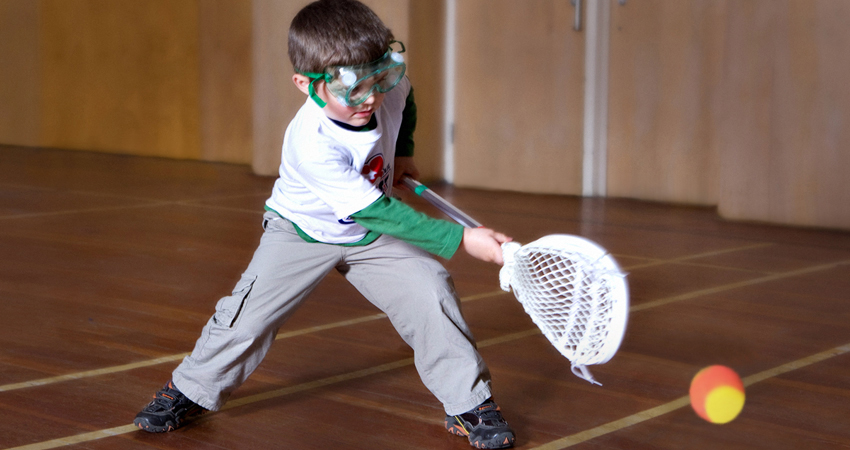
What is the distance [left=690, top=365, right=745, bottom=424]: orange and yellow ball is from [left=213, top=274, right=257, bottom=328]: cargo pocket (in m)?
1.09

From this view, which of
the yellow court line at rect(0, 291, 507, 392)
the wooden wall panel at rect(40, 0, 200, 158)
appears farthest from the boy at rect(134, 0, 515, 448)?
the wooden wall panel at rect(40, 0, 200, 158)

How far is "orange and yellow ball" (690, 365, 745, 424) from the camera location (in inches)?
92.2

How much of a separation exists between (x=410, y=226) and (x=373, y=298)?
12.2 inches

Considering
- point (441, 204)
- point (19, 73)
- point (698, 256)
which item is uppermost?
point (441, 204)

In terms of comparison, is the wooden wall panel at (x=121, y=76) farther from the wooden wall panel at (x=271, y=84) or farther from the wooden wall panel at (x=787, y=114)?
the wooden wall panel at (x=787, y=114)

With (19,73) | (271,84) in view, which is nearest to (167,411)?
(271,84)

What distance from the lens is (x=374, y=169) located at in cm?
224

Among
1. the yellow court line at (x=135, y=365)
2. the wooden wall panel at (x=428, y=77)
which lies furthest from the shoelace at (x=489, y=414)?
the wooden wall panel at (x=428, y=77)

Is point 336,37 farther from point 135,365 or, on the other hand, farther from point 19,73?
point 19,73

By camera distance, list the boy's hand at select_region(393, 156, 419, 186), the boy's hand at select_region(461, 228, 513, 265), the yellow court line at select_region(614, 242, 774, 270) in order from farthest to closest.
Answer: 1. the yellow court line at select_region(614, 242, 774, 270)
2. the boy's hand at select_region(393, 156, 419, 186)
3. the boy's hand at select_region(461, 228, 513, 265)

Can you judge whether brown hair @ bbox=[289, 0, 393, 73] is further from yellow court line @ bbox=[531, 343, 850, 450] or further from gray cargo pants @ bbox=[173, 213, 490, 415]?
yellow court line @ bbox=[531, 343, 850, 450]

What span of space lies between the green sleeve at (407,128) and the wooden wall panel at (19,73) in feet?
24.9

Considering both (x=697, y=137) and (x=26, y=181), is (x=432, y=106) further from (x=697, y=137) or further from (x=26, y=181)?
(x=26, y=181)

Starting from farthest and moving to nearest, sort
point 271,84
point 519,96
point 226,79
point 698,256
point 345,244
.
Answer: point 226,79, point 271,84, point 519,96, point 698,256, point 345,244
